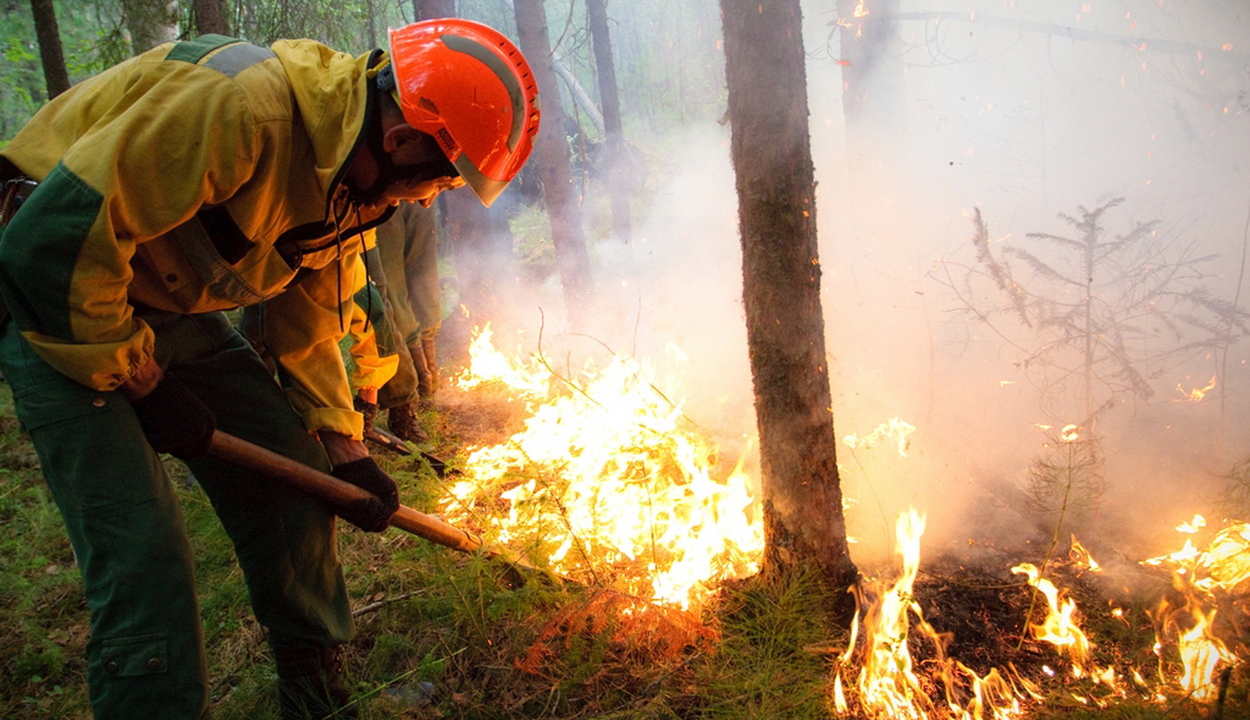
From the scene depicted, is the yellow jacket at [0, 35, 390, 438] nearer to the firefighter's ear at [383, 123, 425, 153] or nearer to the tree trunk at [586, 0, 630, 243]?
the firefighter's ear at [383, 123, 425, 153]

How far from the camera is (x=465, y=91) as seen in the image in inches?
84.7

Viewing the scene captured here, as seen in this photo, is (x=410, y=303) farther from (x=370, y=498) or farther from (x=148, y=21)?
(x=370, y=498)

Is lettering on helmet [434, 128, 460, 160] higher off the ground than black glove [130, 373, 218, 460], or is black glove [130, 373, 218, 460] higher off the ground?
lettering on helmet [434, 128, 460, 160]

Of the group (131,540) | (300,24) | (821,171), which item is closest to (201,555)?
(131,540)

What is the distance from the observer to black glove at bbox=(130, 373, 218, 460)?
2057 millimetres

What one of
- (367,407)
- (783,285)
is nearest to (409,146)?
(783,285)

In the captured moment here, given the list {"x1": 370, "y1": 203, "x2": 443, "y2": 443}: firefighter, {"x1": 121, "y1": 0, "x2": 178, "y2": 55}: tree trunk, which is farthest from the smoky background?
{"x1": 121, "y1": 0, "x2": 178, "y2": 55}: tree trunk

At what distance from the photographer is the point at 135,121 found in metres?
1.76

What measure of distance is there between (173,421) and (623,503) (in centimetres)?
211

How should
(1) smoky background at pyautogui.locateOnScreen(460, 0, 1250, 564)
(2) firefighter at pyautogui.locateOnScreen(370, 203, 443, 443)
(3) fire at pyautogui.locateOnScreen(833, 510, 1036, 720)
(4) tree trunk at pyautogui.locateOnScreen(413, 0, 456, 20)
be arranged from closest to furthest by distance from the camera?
(3) fire at pyautogui.locateOnScreen(833, 510, 1036, 720) < (1) smoky background at pyautogui.locateOnScreen(460, 0, 1250, 564) < (2) firefighter at pyautogui.locateOnScreen(370, 203, 443, 443) < (4) tree trunk at pyautogui.locateOnScreen(413, 0, 456, 20)

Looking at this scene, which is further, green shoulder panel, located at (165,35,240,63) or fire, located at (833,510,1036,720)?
fire, located at (833,510,1036,720)

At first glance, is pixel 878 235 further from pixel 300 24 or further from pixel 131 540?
pixel 131 540

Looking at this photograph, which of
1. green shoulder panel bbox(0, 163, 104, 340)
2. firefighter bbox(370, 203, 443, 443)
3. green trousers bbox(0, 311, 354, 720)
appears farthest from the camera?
firefighter bbox(370, 203, 443, 443)

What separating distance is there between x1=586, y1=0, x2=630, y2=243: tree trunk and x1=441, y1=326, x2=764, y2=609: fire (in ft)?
27.5
